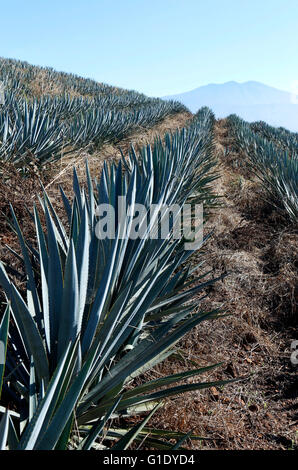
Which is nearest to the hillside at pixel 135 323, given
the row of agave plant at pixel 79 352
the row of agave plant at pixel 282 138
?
the row of agave plant at pixel 79 352

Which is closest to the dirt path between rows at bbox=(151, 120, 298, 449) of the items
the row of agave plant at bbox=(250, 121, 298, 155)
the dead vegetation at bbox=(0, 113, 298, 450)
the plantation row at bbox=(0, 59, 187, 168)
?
the dead vegetation at bbox=(0, 113, 298, 450)

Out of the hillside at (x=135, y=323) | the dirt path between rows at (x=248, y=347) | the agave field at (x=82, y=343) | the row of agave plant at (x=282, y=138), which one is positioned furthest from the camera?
the row of agave plant at (x=282, y=138)

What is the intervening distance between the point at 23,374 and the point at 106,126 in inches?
246

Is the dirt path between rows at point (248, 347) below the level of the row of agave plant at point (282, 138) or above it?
below

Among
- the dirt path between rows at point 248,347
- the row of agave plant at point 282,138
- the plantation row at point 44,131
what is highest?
the row of agave plant at point 282,138

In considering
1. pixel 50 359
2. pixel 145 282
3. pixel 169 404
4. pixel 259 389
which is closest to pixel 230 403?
pixel 259 389

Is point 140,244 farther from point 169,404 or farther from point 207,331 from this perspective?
point 207,331

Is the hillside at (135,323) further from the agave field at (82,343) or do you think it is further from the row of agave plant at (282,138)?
the row of agave plant at (282,138)

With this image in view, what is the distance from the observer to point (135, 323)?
1.55 metres

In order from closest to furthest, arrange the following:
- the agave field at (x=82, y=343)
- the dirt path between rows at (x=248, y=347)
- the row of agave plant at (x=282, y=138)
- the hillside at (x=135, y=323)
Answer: the agave field at (x=82, y=343), the hillside at (x=135, y=323), the dirt path between rows at (x=248, y=347), the row of agave plant at (x=282, y=138)

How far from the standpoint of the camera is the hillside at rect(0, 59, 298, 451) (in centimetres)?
121

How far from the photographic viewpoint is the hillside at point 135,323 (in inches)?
47.5
